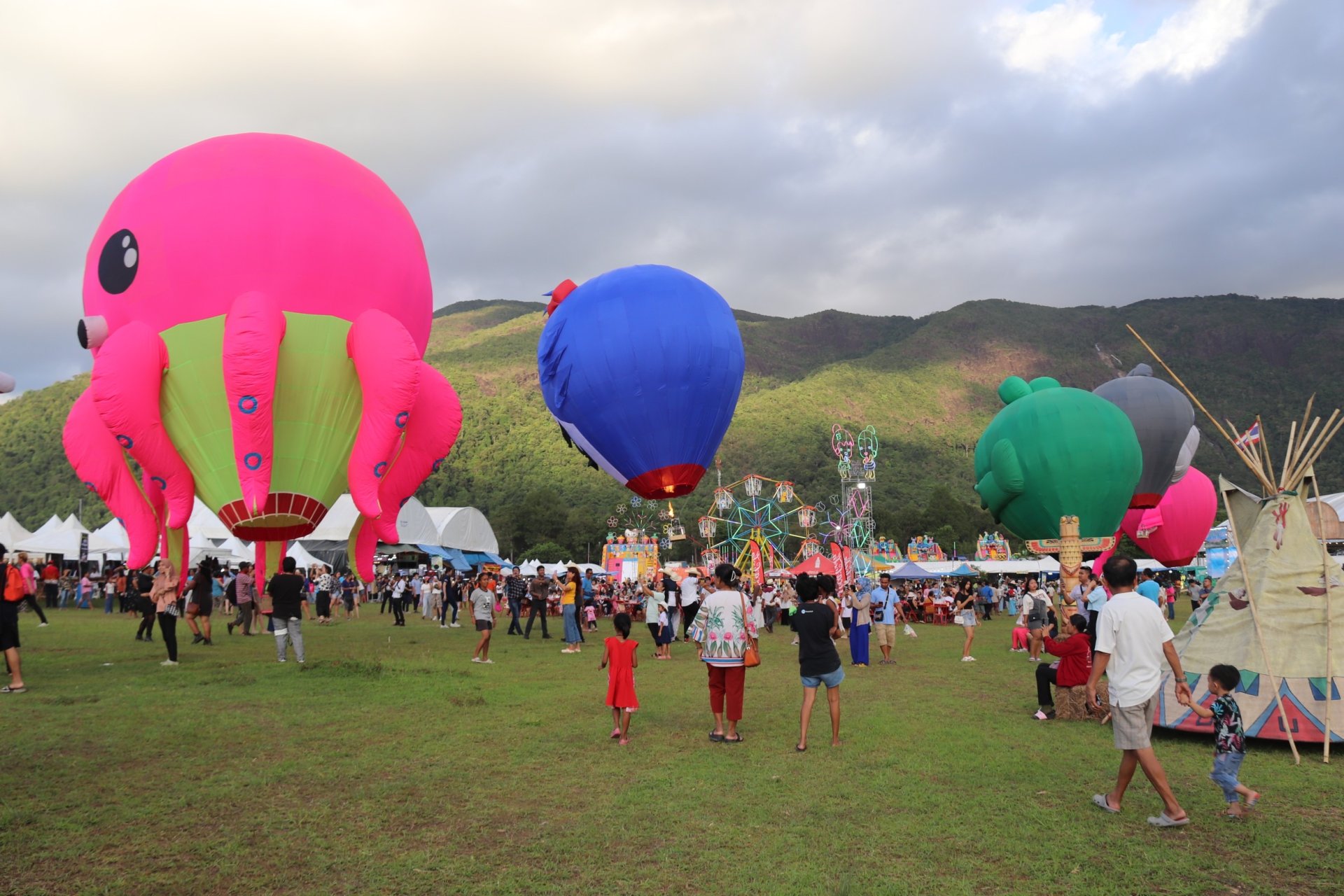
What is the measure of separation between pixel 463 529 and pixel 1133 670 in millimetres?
46502

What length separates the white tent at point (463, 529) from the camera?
4848 cm

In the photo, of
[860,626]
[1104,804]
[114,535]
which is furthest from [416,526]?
[1104,804]

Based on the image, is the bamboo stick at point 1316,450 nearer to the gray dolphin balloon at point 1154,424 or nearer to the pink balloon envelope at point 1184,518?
the gray dolphin balloon at point 1154,424

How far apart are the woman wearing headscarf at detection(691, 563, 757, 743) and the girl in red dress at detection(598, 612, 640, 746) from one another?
70 cm

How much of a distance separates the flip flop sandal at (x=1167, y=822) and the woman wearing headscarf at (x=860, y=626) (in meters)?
9.29

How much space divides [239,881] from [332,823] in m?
1.01

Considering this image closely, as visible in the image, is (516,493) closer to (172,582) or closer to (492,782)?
(172,582)

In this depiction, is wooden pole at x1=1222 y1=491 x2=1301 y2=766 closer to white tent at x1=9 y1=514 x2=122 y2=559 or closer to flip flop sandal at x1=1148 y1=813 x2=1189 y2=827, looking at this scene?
flip flop sandal at x1=1148 y1=813 x2=1189 y2=827

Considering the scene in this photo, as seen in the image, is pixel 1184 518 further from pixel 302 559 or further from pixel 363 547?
pixel 302 559

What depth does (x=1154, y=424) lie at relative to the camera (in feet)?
88.9

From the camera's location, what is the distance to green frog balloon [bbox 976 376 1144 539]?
886 inches

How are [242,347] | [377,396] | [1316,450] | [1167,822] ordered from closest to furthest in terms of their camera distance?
[1167,822]
[1316,450]
[242,347]
[377,396]

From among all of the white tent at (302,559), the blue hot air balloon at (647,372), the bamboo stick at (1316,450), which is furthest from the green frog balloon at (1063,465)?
the white tent at (302,559)

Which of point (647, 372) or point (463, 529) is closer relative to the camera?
point (647, 372)
